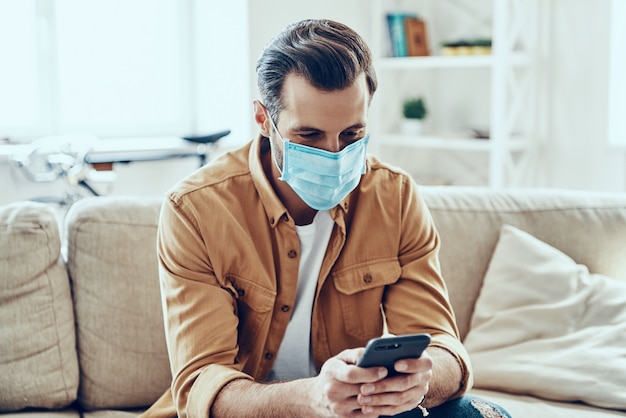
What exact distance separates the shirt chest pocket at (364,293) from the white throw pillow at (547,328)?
0.40 meters

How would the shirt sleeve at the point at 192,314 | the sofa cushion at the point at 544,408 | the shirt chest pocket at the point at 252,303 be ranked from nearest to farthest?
the shirt sleeve at the point at 192,314
the shirt chest pocket at the point at 252,303
the sofa cushion at the point at 544,408

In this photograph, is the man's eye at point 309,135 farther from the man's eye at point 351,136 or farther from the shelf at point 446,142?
the shelf at point 446,142

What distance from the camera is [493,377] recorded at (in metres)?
1.88

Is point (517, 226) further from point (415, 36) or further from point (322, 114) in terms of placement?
point (415, 36)

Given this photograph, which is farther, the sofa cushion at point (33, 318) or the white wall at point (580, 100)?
the white wall at point (580, 100)

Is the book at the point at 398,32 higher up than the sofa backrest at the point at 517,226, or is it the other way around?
the book at the point at 398,32

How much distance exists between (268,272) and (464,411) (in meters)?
0.44

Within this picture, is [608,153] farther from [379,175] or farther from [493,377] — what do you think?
[379,175]

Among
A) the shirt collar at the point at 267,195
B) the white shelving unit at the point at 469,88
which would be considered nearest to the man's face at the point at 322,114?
the shirt collar at the point at 267,195

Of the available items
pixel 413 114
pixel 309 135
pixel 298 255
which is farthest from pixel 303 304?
pixel 413 114

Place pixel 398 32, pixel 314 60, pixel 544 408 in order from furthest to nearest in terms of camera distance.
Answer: pixel 398 32 < pixel 544 408 < pixel 314 60

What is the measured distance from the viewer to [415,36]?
4398 millimetres

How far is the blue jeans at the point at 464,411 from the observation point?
145 cm

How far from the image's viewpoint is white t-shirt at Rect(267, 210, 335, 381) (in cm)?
160
